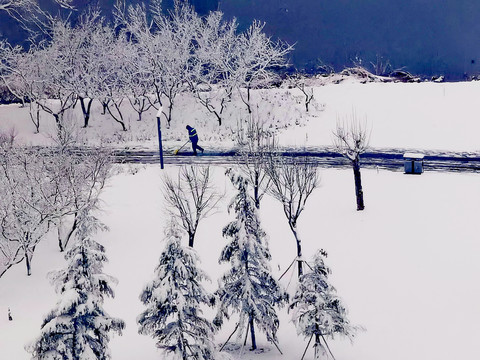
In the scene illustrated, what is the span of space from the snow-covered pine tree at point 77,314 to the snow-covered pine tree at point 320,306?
466cm

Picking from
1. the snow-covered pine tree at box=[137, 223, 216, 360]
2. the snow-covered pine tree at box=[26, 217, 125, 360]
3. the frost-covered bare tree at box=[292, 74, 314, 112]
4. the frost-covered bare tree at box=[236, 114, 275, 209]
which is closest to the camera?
the snow-covered pine tree at box=[26, 217, 125, 360]

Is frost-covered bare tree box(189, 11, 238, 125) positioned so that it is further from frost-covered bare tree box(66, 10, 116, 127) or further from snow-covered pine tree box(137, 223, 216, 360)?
Result: snow-covered pine tree box(137, 223, 216, 360)

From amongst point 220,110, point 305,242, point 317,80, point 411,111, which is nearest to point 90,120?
point 220,110

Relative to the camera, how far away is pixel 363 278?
694 inches

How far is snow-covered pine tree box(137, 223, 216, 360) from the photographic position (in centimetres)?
1123

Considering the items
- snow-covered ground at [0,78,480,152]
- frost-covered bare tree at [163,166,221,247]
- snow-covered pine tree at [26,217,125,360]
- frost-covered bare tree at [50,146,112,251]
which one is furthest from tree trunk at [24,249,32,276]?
snow-covered ground at [0,78,480,152]

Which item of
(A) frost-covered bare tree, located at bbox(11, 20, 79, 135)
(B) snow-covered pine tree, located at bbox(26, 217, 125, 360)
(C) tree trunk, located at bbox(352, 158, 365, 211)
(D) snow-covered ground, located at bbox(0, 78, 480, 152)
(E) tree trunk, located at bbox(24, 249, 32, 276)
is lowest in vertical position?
(E) tree trunk, located at bbox(24, 249, 32, 276)

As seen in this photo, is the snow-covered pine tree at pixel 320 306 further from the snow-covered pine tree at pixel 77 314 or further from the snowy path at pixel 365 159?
the snowy path at pixel 365 159

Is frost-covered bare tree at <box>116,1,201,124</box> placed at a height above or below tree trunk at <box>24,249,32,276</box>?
above

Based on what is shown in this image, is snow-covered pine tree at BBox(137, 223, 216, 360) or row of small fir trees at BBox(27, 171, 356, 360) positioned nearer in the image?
row of small fir trees at BBox(27, 171, 356, 360)

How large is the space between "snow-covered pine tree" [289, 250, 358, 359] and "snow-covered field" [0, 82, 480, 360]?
5.29 ft

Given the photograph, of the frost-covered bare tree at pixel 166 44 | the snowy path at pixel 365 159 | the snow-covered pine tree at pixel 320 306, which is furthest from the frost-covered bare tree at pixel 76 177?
the frost-covered bare tree at pixel 166 44

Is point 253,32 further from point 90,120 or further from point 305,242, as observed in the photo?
point 305,242

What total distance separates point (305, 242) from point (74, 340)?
39.2ft
